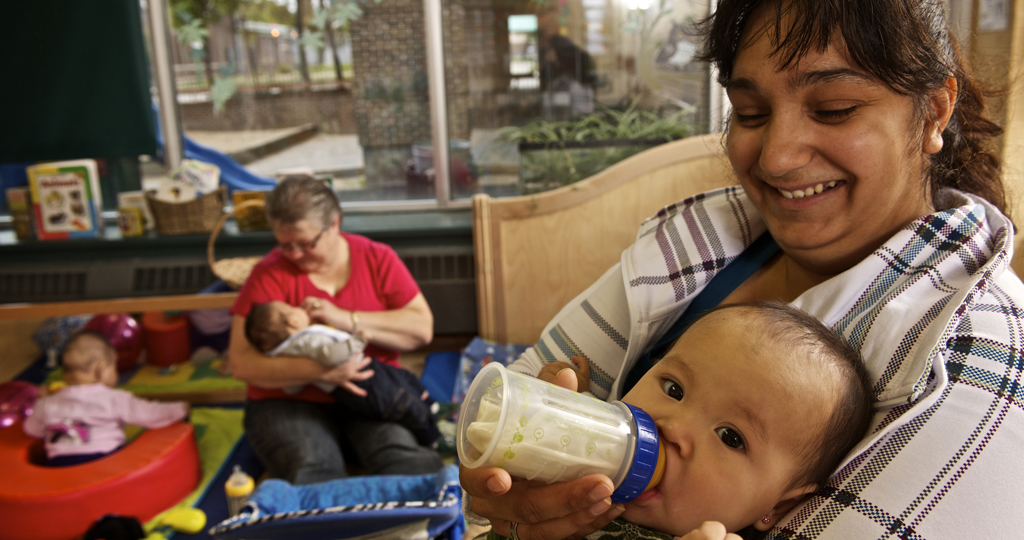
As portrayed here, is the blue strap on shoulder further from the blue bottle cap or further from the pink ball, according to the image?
the pink ball

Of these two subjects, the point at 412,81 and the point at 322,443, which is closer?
the point at 322,443

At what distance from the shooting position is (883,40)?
0.87 m

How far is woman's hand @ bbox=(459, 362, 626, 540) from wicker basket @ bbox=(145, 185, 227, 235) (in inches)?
122

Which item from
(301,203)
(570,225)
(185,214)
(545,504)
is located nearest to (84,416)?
(301,203)

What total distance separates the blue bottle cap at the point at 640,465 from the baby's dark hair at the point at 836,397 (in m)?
0.19

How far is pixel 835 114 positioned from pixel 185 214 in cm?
331

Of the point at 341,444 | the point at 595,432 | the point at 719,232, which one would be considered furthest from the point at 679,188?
the point at 595,432

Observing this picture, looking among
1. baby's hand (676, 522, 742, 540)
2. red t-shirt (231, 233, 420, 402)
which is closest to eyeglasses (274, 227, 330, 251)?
red t-shirt (231, 233, 420, 402)

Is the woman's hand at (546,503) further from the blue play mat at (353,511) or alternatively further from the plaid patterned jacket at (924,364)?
the blue play mat at (353,511)

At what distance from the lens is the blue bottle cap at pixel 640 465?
0.76 metres

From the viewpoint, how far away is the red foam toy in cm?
215

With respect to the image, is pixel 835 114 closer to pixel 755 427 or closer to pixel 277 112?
pixel 755 427

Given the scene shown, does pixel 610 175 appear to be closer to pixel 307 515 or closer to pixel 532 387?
pixel 307 515

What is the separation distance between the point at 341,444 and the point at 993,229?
2027 millimetres
